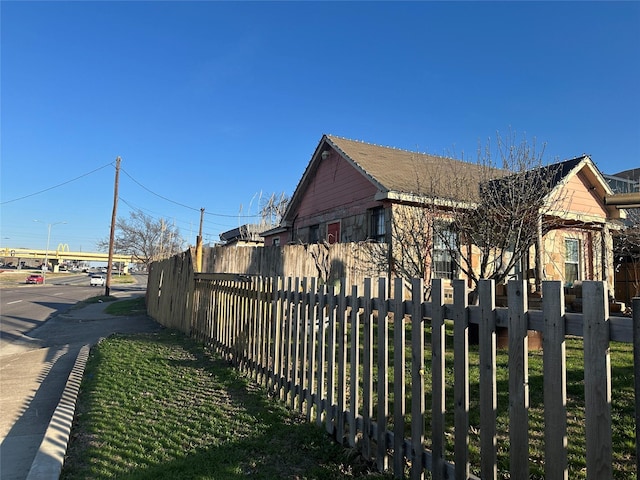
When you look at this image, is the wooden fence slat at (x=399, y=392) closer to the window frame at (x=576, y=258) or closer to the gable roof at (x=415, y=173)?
the gable roof at (x=415, y=173)

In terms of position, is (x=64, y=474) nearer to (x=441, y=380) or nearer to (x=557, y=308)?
(x=441, y=380)

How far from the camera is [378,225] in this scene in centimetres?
1273

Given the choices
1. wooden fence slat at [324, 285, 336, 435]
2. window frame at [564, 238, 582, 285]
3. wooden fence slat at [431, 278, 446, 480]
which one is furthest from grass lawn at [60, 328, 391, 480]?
window frame at [564, 238, 582, 285]

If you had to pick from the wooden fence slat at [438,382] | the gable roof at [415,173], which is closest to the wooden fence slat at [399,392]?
the wooden fence slat at [438,382]

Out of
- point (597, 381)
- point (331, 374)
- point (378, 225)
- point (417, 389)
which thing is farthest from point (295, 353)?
point (378, 225)

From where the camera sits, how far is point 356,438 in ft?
11.7

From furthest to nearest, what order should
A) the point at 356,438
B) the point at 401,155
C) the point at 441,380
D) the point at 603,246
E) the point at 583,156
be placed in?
1. the point at 401,155
2. the point at 603,246
3. the point at 583,156
4. the point at 356,438
5. the point at 441,380

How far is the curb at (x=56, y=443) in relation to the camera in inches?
132

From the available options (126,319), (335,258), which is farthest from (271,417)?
(126,319)

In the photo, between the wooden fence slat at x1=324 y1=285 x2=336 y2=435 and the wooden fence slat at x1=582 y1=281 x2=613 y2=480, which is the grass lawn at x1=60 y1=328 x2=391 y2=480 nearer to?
the wooden fence slat at x1=324 y1=285 x2=336 y2=435

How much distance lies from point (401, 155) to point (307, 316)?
13038 millimetres

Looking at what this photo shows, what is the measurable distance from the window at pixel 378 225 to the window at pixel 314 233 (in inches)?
138

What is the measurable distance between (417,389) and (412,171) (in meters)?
12.0

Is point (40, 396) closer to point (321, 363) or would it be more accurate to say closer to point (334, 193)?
point (321, 363)
